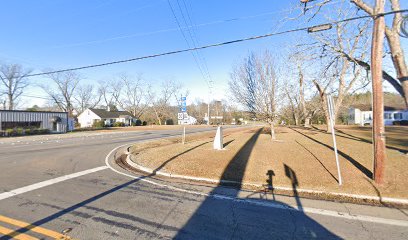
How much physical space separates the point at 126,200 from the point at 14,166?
6553 millimetres

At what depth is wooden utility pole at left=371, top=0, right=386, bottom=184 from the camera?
5.92 metres

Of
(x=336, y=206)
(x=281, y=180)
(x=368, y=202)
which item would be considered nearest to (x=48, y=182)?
(x=281, y=180)

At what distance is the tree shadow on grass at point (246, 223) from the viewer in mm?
3631

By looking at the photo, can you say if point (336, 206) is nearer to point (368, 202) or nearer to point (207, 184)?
point (368, 202)

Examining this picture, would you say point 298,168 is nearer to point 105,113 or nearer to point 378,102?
point 378,102

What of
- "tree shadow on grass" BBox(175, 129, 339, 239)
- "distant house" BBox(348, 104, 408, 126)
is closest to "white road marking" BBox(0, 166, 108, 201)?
"tree shadow on grass" BBox(175, 129, 339, 239)

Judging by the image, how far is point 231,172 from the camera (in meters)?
7.35

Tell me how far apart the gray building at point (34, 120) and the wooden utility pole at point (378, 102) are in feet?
118

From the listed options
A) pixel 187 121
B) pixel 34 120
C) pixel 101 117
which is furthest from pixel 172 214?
pixel 101 117

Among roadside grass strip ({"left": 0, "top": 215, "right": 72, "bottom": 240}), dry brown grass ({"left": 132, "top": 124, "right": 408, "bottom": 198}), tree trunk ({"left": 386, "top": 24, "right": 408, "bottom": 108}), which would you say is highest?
tree trunk ({"left": 386, "top": 24, "right": 408, "bottom": 108})

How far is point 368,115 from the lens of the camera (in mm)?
47594

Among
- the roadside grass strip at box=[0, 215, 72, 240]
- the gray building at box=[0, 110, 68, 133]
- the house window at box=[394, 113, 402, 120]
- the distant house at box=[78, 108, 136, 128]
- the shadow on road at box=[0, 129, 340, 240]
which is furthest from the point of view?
the distant house at box=[78, 108, 136, 128]

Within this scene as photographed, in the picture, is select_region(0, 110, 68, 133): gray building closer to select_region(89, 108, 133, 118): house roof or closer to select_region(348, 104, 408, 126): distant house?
select_region(89, 108, 133, 118): house roof

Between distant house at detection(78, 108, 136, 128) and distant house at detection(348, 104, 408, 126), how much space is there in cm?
5974
